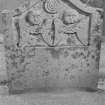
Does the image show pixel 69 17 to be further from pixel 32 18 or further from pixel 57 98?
pixel 57 98

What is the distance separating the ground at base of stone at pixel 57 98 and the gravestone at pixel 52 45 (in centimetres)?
9

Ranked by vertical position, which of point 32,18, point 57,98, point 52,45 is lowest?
point 57,98

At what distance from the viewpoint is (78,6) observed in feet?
8.02

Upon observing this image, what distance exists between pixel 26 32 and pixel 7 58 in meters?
0.43

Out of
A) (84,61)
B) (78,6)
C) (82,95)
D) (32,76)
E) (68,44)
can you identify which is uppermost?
(78,6)

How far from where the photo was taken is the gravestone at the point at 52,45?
242cm

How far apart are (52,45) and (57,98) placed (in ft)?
2.37

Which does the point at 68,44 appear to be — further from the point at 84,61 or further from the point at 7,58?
the point at 7,58

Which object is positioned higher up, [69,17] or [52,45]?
[69,17]

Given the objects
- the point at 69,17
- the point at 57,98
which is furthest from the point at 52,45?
the point at 57,98

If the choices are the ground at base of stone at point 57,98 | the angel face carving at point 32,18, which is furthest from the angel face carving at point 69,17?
the ground at base of stone at point 57,98

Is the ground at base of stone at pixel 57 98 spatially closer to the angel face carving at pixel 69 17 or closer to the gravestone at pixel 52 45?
the gravestone at pixel 52 45

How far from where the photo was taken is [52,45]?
8.41 ft

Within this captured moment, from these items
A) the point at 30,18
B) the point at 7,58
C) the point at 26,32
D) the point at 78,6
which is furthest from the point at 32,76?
the point at 78,6
